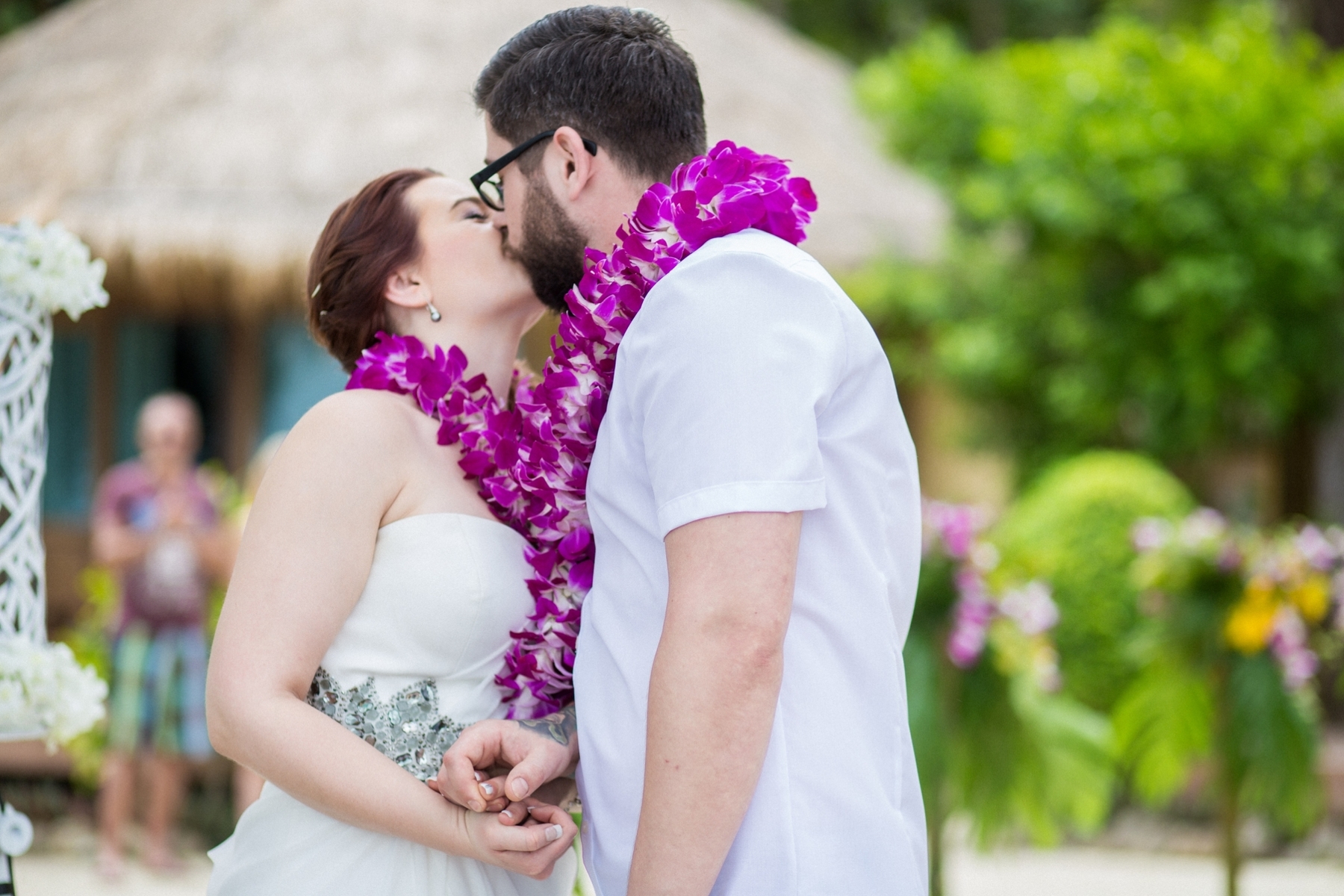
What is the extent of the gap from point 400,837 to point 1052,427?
9.67 meters

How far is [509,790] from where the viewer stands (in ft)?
5.35

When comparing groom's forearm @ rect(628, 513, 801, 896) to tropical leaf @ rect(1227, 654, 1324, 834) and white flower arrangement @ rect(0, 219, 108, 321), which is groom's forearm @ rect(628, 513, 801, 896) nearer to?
white flower arrangement @ rect(0, 219, 108, 321)

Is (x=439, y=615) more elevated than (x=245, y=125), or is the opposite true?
(x=439, y=615)

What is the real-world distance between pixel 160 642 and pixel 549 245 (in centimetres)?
518

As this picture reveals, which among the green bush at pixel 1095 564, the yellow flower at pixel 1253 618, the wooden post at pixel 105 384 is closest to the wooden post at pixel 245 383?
the wooden post at pixel 105 384

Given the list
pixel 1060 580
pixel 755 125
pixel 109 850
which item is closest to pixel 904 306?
pixel 755 125

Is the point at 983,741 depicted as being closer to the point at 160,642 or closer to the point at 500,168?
the point at 500,168

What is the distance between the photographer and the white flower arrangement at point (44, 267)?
2.05m

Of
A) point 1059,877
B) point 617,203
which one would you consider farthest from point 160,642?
point 617,203

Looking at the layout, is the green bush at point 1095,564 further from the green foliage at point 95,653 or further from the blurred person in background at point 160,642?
the green foliage at point 95,653

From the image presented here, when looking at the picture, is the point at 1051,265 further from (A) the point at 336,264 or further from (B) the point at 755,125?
(A) the point at 336,264

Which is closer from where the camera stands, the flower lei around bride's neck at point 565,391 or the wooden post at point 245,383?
the flower lei around bride's neck at point 565,391

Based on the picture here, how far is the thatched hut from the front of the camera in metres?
7.80

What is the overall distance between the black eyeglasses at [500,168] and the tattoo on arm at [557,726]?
0.73 metres
